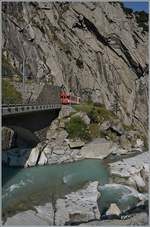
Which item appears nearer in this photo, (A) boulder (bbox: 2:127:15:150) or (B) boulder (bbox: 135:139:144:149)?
(A) boulder (bbox: 2:127:15:150)

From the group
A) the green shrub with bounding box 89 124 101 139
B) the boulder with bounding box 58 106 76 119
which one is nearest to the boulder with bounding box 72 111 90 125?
the green shrub with bounding box 89 124 101 139

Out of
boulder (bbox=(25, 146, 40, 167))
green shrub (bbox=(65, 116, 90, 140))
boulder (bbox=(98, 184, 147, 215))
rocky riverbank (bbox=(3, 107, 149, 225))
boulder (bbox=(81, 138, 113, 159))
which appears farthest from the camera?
green shrub (bbox=(65, 116, 90, 140))

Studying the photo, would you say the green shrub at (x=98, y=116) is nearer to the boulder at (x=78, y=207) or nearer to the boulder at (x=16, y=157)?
the boulder at (x=16, y=157)

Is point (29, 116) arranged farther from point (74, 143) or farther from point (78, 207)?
point (78, 207)

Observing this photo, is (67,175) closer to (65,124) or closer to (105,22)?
(65,124)

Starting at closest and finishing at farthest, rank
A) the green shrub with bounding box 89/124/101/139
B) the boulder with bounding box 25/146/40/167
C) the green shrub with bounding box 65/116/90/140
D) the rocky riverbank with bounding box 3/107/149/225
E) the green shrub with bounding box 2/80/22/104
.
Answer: the rocky riverbank with bounding box 3/107/149/225 → the boulder with bounding box 25/146/40/167 → the green shrub with bounding box 65/116/90/140 → the green shrub with bounding box 89/124/101/139 → the green shrub with bounding box 2/80/22/104

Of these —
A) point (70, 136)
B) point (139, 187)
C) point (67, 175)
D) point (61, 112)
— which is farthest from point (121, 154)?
point (139, 187)

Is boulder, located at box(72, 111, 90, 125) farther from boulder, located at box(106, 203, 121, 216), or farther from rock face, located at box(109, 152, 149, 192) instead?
boulder, located at box(106, 203, 121, 216)

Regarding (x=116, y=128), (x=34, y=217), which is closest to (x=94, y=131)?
(x=116, y=128)
